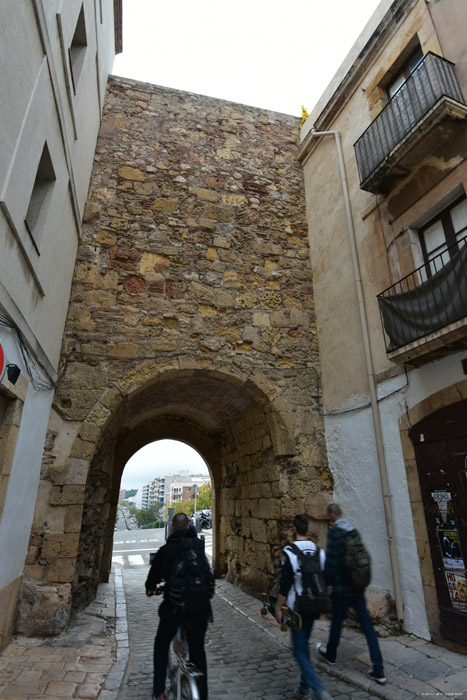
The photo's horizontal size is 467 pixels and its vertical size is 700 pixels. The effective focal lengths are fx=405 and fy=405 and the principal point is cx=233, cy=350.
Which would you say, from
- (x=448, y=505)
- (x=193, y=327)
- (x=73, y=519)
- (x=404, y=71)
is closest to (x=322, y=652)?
(x=448, y=505)

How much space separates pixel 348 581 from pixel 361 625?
0.34 metres

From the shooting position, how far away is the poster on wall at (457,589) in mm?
3695

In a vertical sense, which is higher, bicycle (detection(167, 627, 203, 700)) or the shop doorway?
the shop doorway

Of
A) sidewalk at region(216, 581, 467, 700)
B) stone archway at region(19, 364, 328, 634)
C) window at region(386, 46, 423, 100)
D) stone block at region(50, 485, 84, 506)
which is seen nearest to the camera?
sidewalk at region(216, 581, 467, 700)

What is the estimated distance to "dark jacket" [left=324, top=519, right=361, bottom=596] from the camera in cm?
333

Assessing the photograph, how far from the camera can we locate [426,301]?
13.6 feet

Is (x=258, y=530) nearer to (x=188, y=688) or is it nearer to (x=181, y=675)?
(x=181, y=675)

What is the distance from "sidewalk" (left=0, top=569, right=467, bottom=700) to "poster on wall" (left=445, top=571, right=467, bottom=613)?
1.32 ft

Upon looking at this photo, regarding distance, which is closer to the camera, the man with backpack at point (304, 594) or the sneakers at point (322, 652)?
the man with backpack at point (304, 594)

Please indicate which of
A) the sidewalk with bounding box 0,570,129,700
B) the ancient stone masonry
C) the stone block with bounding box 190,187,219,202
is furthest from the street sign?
the stone block with bounding box 190,187,219,202

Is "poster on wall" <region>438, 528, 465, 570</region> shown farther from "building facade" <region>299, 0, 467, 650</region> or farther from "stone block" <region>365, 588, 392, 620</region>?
"stone block" <region>365, 588, 392, 620</region>

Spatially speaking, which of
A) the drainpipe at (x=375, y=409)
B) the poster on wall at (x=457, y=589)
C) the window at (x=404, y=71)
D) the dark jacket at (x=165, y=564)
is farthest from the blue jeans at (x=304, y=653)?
the window at (x=404, y=71)

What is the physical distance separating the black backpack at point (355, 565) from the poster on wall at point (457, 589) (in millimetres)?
1120

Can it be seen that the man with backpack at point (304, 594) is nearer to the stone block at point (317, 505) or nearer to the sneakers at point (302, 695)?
the sneakers at point (302, 695)
